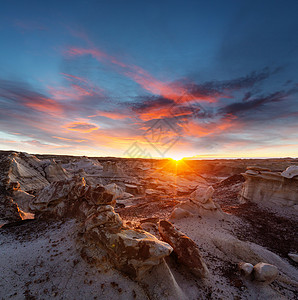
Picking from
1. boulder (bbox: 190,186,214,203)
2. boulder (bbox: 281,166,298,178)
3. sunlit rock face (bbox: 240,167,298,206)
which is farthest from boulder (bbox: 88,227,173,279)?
sunlit rock face (bbox: 240,167,298,206)

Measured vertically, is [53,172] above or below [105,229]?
above

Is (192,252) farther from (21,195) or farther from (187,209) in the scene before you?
(21,195)

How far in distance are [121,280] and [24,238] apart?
14.5 feet

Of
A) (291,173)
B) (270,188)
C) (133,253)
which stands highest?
(291,173)

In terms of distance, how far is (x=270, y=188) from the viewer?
1647 centimetres

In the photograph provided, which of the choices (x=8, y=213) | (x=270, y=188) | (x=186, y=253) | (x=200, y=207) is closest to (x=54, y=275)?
(x=186, y=253)

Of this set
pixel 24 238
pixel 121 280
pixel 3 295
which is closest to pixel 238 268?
pixel 121 280

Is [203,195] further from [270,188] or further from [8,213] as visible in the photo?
[8,213]

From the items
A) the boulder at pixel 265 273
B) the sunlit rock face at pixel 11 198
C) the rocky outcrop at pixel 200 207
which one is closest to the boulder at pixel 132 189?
the sunlit rock face at pixel 11 198

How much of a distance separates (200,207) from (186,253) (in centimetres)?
624

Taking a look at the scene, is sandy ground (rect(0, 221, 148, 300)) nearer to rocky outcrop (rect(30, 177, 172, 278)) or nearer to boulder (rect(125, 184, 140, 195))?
rocky outcrop (rect(30, 177, 172, 278))

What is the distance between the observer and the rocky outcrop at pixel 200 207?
36.9 feet

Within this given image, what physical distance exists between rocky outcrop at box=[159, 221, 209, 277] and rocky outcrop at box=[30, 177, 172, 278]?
1110 mm

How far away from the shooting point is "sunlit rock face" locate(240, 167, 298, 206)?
15039 mm
